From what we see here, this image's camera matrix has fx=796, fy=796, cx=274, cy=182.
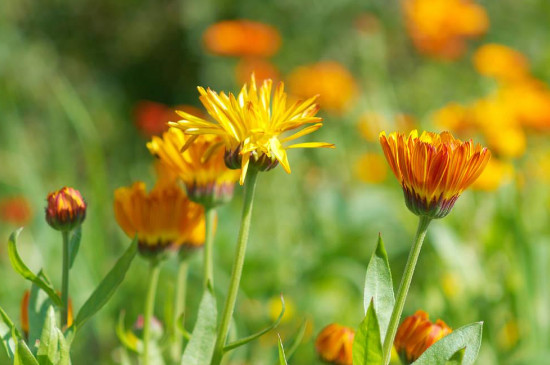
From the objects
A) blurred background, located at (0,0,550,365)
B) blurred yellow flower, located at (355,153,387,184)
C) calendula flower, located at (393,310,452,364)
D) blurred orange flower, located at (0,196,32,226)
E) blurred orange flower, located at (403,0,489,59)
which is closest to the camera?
calendula flower, located at (393,310,452,364)

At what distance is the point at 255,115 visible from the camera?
729 mm

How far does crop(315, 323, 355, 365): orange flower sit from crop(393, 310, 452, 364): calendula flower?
0.22ft

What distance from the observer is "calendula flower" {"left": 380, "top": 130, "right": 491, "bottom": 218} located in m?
0.68

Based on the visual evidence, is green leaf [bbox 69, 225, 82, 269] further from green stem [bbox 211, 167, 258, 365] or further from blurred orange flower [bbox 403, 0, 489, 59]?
blurred orange flower [bbox 403, 0, 489, 59]

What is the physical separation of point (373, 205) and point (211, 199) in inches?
67.5

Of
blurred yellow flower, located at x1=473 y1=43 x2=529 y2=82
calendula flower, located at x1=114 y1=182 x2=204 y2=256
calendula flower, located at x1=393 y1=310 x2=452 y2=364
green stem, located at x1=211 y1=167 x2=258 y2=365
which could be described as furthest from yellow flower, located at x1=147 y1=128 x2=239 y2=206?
blurred yellow flower, located at x1=473 y1=43 x2=529 y2=82

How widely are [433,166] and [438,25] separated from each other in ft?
7.68

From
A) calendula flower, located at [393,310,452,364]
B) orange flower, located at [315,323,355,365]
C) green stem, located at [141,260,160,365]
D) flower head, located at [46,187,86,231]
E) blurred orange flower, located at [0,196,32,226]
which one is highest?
blurred orange flower, located at [0,196,32,226]

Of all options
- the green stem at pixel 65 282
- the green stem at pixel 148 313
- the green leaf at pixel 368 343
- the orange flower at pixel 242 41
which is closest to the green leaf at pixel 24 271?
the green stem at pixel 65 282

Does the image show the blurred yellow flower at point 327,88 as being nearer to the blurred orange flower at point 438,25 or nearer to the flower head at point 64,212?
the blurred orange flower at point 438,25

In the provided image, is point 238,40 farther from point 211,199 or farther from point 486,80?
point 211,199

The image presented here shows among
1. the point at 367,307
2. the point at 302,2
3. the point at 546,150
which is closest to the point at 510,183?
the point at 546,150

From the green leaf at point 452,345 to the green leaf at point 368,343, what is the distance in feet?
0.13

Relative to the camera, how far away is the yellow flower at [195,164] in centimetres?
87
